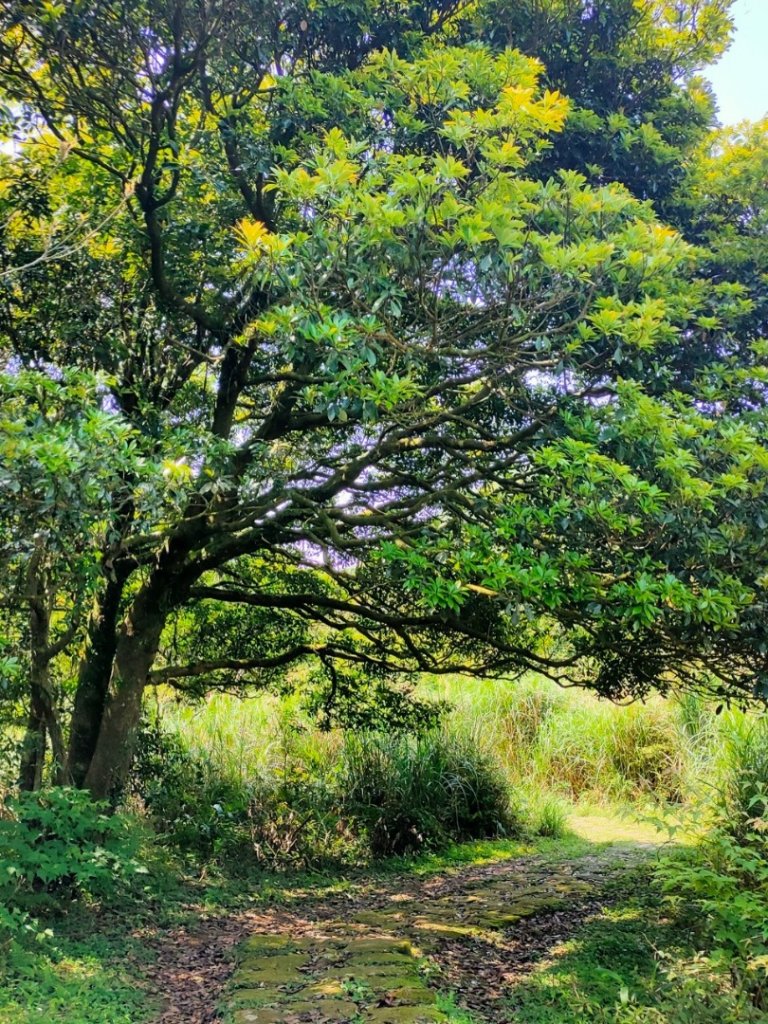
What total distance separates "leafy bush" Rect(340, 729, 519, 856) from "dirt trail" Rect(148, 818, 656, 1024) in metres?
0.84

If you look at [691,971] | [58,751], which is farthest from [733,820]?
[58,751]

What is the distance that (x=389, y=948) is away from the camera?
5.02 metres

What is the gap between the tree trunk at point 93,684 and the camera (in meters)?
6.14

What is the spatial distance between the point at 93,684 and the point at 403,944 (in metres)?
2.96

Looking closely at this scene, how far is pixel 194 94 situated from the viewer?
16.3 feet

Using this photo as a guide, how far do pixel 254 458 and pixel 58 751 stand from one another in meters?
2.75

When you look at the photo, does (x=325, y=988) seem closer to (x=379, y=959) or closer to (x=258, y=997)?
(x=258, y=997)

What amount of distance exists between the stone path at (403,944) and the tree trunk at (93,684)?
1.90m

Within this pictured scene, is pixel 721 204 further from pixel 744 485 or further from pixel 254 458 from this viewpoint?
pixel 254 458

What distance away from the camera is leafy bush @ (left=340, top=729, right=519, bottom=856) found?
827 cm

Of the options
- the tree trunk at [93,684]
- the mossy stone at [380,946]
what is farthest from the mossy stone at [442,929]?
the tree trunk at [93,684]

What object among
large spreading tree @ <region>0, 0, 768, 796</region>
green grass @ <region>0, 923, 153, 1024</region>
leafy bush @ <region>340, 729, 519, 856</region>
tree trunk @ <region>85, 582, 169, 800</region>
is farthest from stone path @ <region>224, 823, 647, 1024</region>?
large spreading tree @ <region>0, 0, 768, 796</region>

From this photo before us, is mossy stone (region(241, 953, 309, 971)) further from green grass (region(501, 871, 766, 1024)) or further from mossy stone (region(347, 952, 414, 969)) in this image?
green grass (region(501, 871, 766, 1024))

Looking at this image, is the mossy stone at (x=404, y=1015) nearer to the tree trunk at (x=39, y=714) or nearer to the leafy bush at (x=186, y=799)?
the tree trunk at (x=39, y=714)
